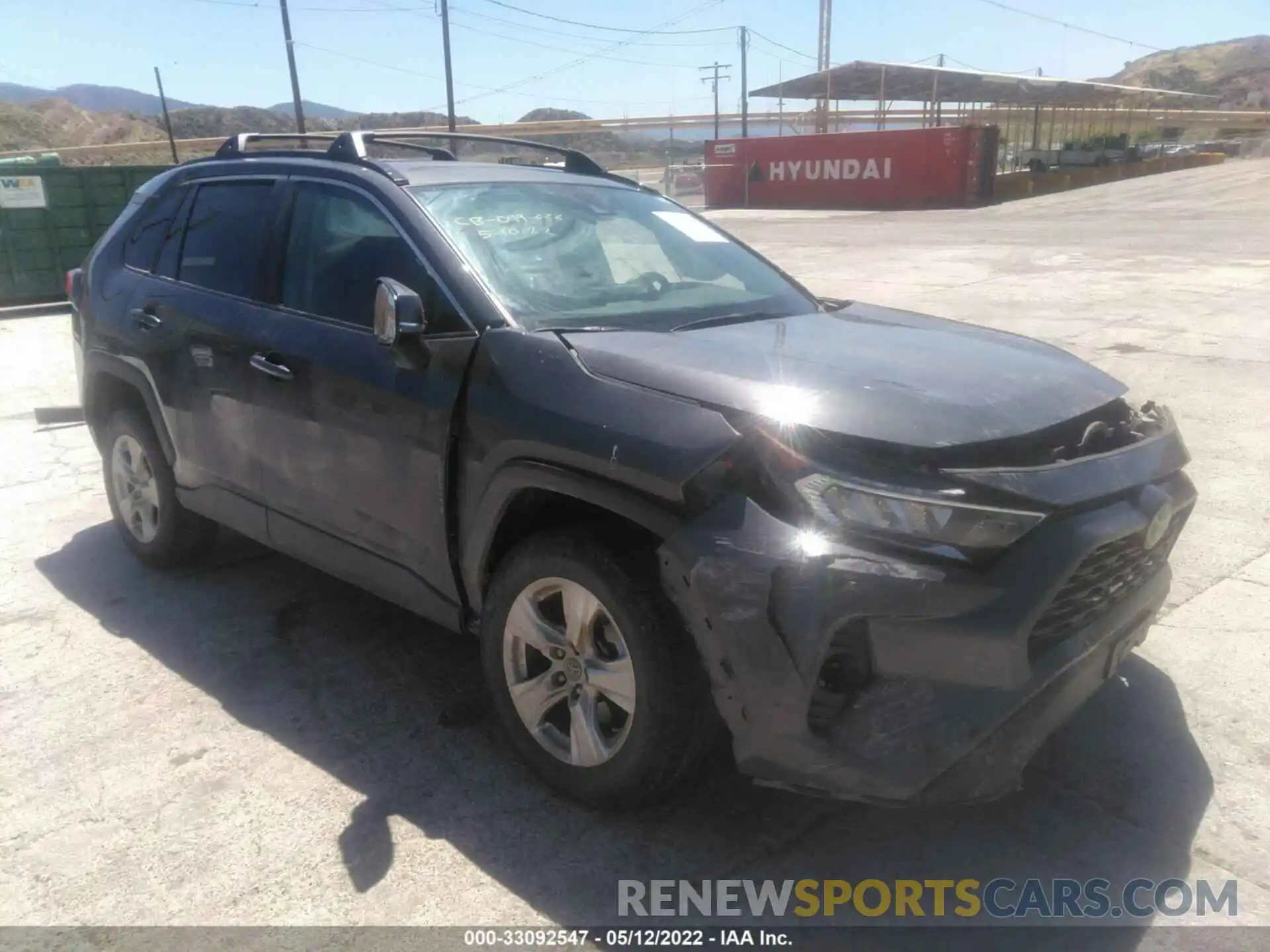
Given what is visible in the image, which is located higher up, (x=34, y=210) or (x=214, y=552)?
(x=34, y=210)

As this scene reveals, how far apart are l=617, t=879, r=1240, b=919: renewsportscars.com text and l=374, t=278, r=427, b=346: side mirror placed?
162 cm

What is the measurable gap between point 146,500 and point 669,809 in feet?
9.88

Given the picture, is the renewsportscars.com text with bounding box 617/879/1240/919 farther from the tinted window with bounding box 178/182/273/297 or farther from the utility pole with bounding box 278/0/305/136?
the utility pole with bounding box 278/0/305/136

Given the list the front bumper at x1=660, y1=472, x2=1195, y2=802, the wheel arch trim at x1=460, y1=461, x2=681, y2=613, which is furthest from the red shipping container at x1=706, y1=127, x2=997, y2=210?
the front bumper at x1=660, y1=472, x2=1195, y2=802

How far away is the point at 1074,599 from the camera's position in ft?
8.18

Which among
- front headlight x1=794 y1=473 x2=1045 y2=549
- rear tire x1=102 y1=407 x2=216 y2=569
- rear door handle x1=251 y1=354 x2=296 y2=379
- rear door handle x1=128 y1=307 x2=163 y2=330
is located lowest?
rear tire x1=102 y1=407 x2=216 y2=569

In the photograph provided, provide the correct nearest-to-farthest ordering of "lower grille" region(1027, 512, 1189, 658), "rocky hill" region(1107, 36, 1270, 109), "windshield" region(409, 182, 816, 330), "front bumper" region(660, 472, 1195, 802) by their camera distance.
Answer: "front bumper" region(660, 472, 1195, 802) < "lower grille" region(1027, 512, 1189, 658) < "windshield" region(409, 182, 816, 330) < "rocky hill" region(1107, 36, 1270, 109)

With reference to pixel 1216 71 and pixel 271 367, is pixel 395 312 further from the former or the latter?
pixel 1216 71

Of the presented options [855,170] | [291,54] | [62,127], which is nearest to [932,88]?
[855,170]

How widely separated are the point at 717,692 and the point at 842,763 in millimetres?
329

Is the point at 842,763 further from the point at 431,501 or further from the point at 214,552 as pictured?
the point at 214,552

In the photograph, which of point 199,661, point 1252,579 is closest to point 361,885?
point 199,661

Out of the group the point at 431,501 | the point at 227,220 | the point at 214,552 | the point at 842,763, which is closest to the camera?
the point at 842,763

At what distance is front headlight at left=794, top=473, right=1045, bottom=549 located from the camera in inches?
91.2
